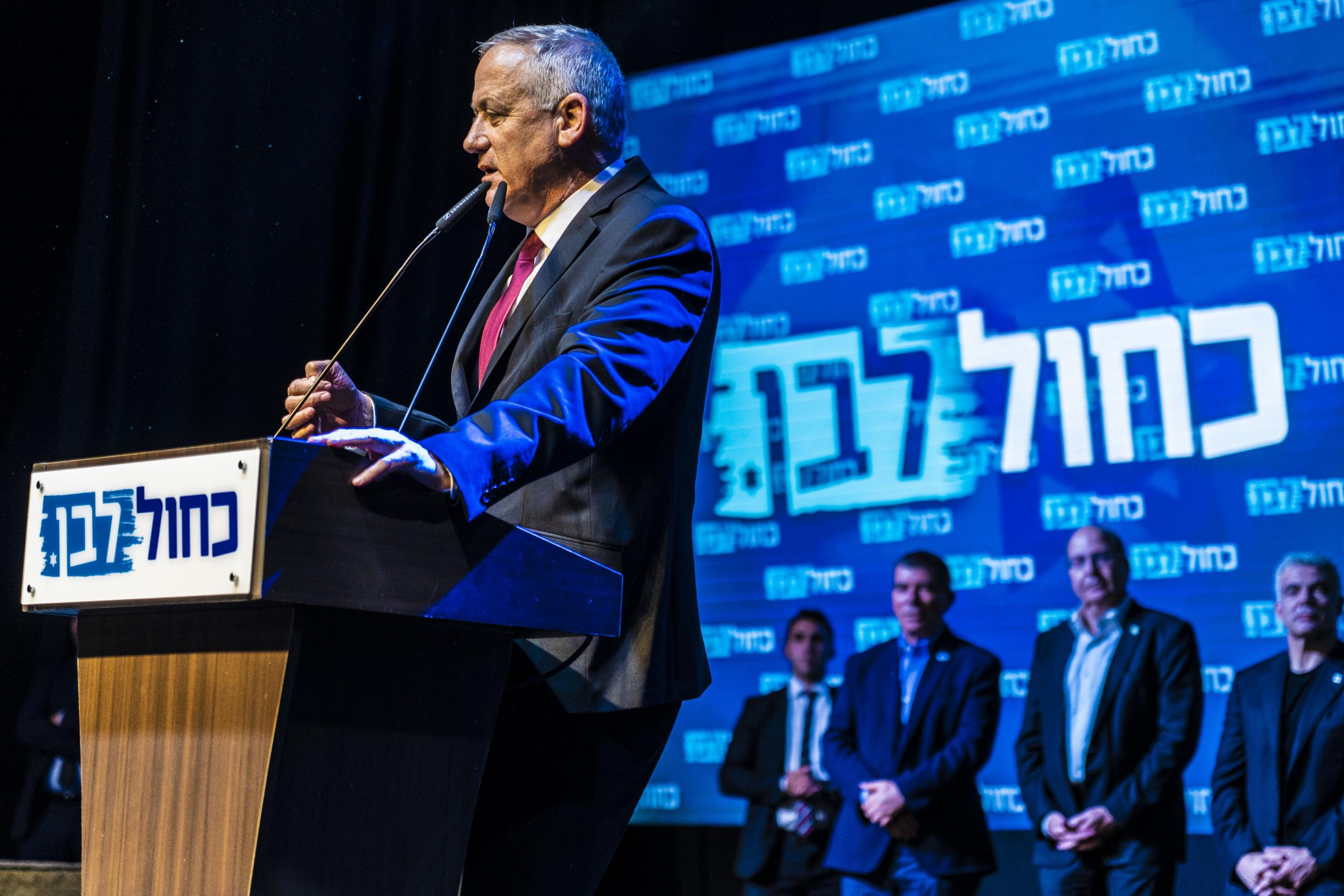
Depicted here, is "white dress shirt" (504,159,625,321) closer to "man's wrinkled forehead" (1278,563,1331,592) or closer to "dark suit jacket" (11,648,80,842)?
"man's wrinkled forehead" (1278,563,1331,592)

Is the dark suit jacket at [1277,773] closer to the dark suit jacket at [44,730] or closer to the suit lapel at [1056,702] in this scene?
the suit lapel at [1056,702]

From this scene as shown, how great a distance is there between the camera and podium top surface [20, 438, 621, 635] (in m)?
0.90

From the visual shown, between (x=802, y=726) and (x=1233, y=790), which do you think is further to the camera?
(x=802, y=726)

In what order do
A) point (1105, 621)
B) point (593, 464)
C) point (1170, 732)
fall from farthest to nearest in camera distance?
point (1105, 621)
point (1170, 732)
point (593, 464)

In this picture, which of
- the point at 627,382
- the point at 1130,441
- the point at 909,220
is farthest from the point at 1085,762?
the point at 627,382

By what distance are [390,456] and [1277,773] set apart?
3449 millimetres

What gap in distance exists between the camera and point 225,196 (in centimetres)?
470

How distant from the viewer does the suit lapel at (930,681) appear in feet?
14.0

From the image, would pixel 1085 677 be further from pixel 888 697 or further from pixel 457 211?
pixel 457 211

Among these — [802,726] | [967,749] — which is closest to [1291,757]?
[967,749]

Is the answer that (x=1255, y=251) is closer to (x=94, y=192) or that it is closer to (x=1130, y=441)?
(x=1130, y=441)

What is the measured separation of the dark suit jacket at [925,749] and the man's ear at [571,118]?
10.4ft

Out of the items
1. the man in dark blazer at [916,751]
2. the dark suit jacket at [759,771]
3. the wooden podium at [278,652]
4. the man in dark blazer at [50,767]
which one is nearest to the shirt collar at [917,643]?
the man in dark blazer at [916,751]

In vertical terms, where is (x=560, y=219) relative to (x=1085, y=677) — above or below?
above
